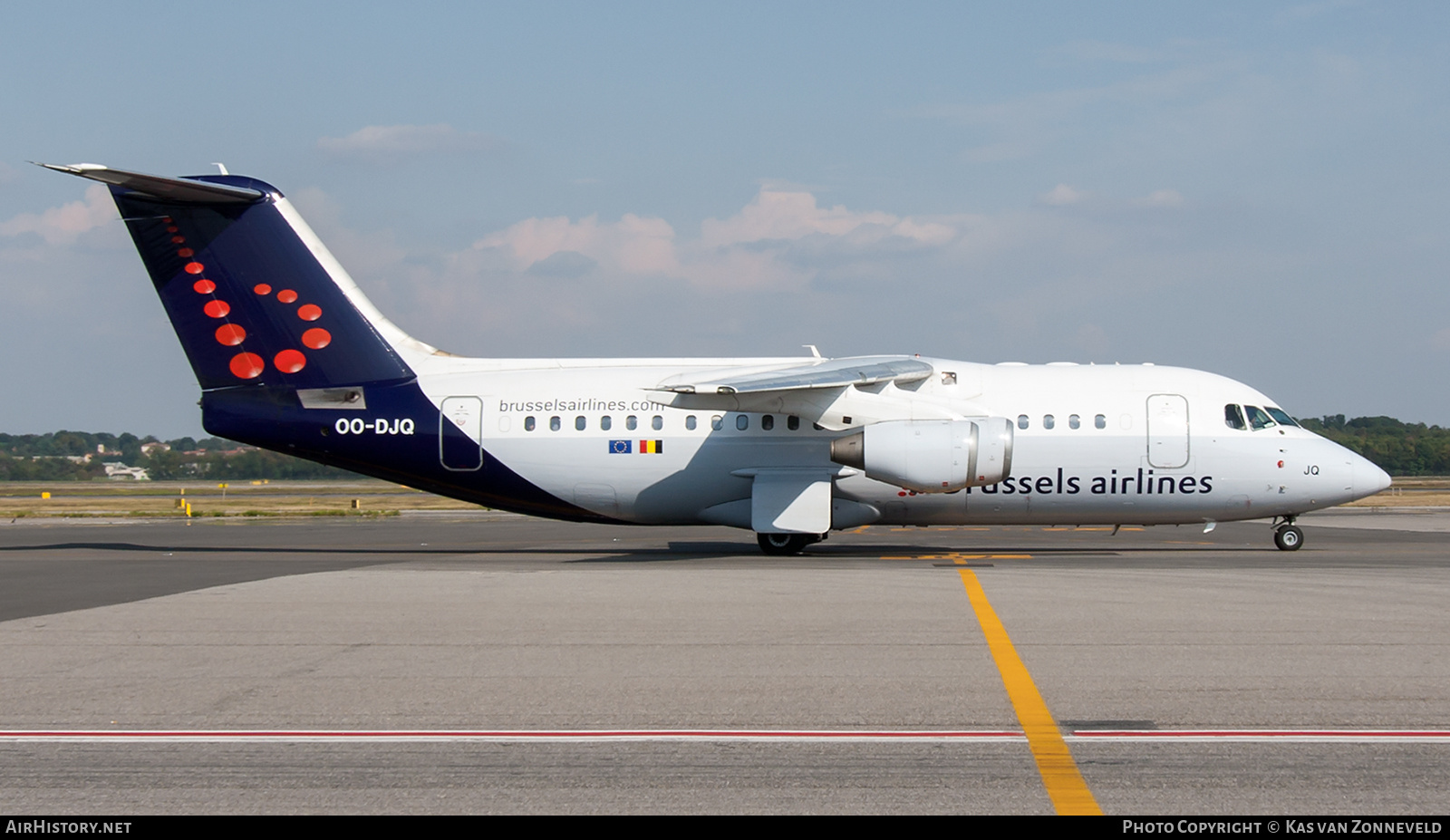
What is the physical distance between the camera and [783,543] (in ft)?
75.3

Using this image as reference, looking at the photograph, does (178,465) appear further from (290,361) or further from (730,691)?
(730,691)

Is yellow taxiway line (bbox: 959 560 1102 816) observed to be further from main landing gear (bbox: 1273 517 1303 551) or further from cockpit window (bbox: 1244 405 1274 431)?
main landing gear (bbox: 1273 517 1303 551)

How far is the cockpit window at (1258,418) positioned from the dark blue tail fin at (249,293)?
16982 millimetres

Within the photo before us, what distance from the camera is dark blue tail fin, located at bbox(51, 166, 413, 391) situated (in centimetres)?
2247

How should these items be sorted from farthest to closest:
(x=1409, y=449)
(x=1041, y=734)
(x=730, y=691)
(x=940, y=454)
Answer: (x=1409, y=449), (x=940, y=454), (x=730, y=691), (x=1041, y=734)

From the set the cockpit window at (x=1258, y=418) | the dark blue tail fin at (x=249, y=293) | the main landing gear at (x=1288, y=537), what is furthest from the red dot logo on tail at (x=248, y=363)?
the main landing gear at (x=1288, y=537)

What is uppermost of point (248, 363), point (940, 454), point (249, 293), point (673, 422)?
point (249, 293)

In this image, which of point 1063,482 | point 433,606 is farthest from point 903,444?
point 433,606

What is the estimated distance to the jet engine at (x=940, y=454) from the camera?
2098 cm

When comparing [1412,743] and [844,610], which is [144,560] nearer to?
[844,610]

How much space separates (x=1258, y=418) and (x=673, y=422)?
37.2ft

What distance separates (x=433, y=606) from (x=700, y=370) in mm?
10732

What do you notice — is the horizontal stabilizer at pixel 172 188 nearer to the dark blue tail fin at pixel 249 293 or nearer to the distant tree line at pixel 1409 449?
the dark blue tail fin at pixel 249 293

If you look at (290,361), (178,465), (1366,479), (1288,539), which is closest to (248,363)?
(290,361)
